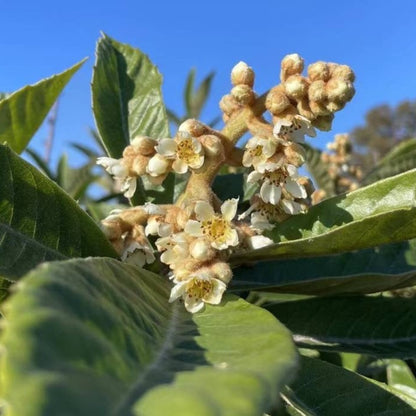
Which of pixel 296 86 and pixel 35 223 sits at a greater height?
pixel 296 86

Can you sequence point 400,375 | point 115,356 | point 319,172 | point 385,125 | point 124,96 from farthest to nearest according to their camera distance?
point 385,125
point 319,172
point 400,375
point 124,96
point 115,356

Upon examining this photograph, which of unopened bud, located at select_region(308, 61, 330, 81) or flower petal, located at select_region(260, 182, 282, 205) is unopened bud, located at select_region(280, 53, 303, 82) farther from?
flower petal, located at select_region(260, 182, 282, 205)

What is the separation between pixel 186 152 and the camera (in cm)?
104

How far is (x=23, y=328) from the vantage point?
397mm

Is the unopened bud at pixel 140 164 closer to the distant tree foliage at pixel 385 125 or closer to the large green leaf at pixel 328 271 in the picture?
the large green leaf at pixel 328 271

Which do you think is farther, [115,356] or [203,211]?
[203,211]

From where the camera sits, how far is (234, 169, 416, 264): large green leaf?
899 mm

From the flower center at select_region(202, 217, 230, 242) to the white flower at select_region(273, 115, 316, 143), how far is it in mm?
158

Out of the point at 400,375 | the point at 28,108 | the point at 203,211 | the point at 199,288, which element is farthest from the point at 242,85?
the point at 400,375

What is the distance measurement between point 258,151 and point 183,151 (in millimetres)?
118

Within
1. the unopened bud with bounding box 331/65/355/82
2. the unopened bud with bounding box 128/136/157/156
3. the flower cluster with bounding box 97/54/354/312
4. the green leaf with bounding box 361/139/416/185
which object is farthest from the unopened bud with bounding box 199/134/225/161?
the green leaf with bounding box 361/139/416/185

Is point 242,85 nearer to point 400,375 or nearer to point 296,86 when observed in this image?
point 296,86

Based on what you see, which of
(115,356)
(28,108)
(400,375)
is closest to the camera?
(115,356)

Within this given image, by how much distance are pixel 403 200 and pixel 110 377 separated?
2.07 feet
